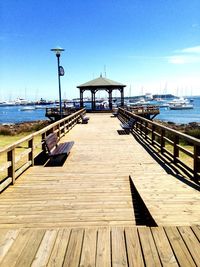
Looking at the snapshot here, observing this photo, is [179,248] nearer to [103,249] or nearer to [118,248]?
[118,248]

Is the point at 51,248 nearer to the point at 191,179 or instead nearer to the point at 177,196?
the point at 177,196

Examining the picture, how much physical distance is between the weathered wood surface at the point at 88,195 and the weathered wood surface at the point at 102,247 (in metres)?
0.47

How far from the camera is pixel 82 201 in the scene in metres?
4.93

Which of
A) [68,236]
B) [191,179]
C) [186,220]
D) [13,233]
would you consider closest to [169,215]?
[186,220]

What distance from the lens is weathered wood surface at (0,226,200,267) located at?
2787 mm

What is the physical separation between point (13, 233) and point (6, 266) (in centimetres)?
70

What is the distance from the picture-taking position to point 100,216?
4.27 m

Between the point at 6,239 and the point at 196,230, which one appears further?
the point at 196,230

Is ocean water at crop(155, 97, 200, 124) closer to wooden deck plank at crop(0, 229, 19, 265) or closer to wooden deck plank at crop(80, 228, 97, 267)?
wooden deck plank at crop(80, 228, 97, 267)

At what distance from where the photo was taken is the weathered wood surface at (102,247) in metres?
2.79

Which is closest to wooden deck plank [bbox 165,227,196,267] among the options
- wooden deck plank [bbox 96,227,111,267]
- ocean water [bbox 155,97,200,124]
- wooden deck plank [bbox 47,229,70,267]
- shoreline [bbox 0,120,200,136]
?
wooden deck plank [bbox 96,227,111,267]

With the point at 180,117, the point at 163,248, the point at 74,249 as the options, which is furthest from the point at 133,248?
the point at 180,117

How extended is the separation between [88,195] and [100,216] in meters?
1.00

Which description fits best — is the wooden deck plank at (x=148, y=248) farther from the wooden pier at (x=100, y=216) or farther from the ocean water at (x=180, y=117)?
the ocean water at (x=180, y=117)
